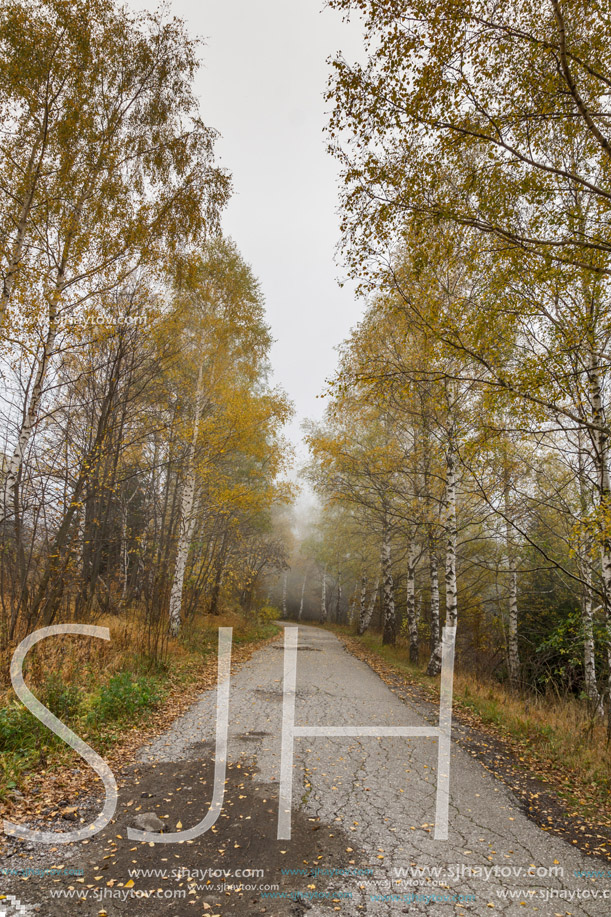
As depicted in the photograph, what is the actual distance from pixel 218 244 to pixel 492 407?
32.9 feet

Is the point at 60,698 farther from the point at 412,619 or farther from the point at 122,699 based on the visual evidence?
the point at 412,619

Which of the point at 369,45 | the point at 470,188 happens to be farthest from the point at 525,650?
the point at 369,45

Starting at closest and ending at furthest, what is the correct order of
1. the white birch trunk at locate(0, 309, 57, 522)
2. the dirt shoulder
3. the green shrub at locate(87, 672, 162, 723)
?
1. the dirt shoulder
2. the green shrub at locate(87, 672, 162, 723)
3. the white birch trunk at locate(0, 309, 57, 522)

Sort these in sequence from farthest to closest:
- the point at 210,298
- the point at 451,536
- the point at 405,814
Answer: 1. the point at 210,298
2. the point at 451,536
3. the point at 405,814

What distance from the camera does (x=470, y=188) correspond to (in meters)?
5.12

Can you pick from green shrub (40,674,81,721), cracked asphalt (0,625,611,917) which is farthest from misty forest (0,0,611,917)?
cracked asphalt (0,625,611,917)

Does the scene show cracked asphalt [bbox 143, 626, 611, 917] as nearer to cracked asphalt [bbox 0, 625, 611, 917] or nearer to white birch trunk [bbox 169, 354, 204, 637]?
cracked asphalt [bbox 0, 625, 611, 917]

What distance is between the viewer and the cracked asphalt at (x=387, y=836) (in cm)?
257

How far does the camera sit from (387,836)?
322cm

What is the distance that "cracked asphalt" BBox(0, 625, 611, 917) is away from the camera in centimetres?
257

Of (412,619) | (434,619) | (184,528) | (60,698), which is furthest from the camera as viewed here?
(412,619)

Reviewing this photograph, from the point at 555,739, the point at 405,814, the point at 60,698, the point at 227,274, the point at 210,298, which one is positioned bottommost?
the point at 555,739

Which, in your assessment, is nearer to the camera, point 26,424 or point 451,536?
point 26,424

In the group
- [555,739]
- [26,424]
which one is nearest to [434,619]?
[555,739]
